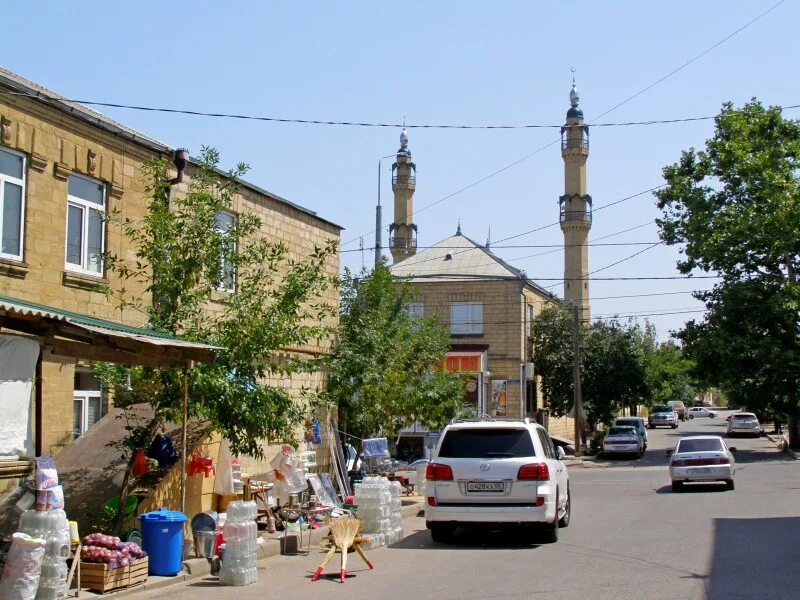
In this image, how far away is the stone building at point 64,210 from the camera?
1361 centimetres

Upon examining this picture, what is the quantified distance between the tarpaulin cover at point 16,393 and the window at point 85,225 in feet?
17.2

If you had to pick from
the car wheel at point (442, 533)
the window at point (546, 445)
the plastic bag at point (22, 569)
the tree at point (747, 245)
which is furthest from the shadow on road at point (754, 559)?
the tree at point (747, 245)

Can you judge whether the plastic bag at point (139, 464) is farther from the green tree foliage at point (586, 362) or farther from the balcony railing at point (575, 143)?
the balcony railing at point (575, 143)

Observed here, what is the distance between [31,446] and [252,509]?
9.09 ft

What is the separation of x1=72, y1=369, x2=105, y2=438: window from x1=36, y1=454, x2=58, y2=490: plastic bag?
545cm

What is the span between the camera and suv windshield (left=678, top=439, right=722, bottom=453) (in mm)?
24964

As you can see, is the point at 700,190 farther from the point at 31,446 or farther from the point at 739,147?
the point at 31,446

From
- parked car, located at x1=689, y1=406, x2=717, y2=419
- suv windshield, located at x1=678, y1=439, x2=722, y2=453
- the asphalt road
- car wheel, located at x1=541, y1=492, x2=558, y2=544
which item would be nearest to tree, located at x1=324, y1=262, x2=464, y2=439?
the asphalt road

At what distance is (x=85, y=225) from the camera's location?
15.0 m

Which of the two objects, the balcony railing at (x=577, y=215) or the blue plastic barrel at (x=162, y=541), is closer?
the blue plastic barrel at (x=162, y=541)

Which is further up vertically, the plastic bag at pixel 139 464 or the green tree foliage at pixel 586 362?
the green tree foliage at pixel 586 362

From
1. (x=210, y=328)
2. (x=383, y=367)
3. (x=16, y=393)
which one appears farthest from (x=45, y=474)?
(x=383, y=367)

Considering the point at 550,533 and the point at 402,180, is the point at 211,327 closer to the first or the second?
the point at 550,533

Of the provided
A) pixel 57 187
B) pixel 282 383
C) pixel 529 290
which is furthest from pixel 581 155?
pixel 57 187
